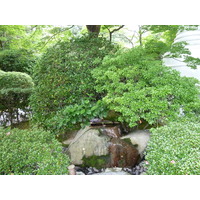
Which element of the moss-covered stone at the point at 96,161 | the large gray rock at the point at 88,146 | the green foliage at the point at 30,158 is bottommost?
the moss-covered stone at the point at 96,161

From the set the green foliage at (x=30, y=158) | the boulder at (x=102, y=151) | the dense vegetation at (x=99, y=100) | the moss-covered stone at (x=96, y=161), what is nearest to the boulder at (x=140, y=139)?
the boulder at (x=102, y=151)

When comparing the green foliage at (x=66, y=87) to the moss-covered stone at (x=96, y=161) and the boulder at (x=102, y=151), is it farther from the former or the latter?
the moss-covered stone at (x=96, y=161)

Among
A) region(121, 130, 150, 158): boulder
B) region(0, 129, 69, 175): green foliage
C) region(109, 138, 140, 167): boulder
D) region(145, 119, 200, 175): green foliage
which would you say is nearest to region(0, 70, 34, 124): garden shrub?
region(0, 129, 69, 175): green foliage

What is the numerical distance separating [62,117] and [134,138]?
1.45 meters

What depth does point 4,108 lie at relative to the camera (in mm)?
4469

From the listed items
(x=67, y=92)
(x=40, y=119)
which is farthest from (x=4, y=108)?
(x=67, y=92)

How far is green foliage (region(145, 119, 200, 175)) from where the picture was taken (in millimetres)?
1676

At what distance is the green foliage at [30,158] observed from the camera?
2.04 metres

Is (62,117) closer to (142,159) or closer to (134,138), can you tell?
A: (134,138)

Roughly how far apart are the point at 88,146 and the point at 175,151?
61.2 inches

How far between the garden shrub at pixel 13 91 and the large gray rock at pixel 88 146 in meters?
2.11

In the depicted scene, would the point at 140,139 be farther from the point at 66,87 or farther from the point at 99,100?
the point at 66,87

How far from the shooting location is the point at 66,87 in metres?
3.38

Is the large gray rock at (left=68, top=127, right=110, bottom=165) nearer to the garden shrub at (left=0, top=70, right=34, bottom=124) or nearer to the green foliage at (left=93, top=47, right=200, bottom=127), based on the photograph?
the green foliage at (left=93, top=47, right=200, bottom=127)
